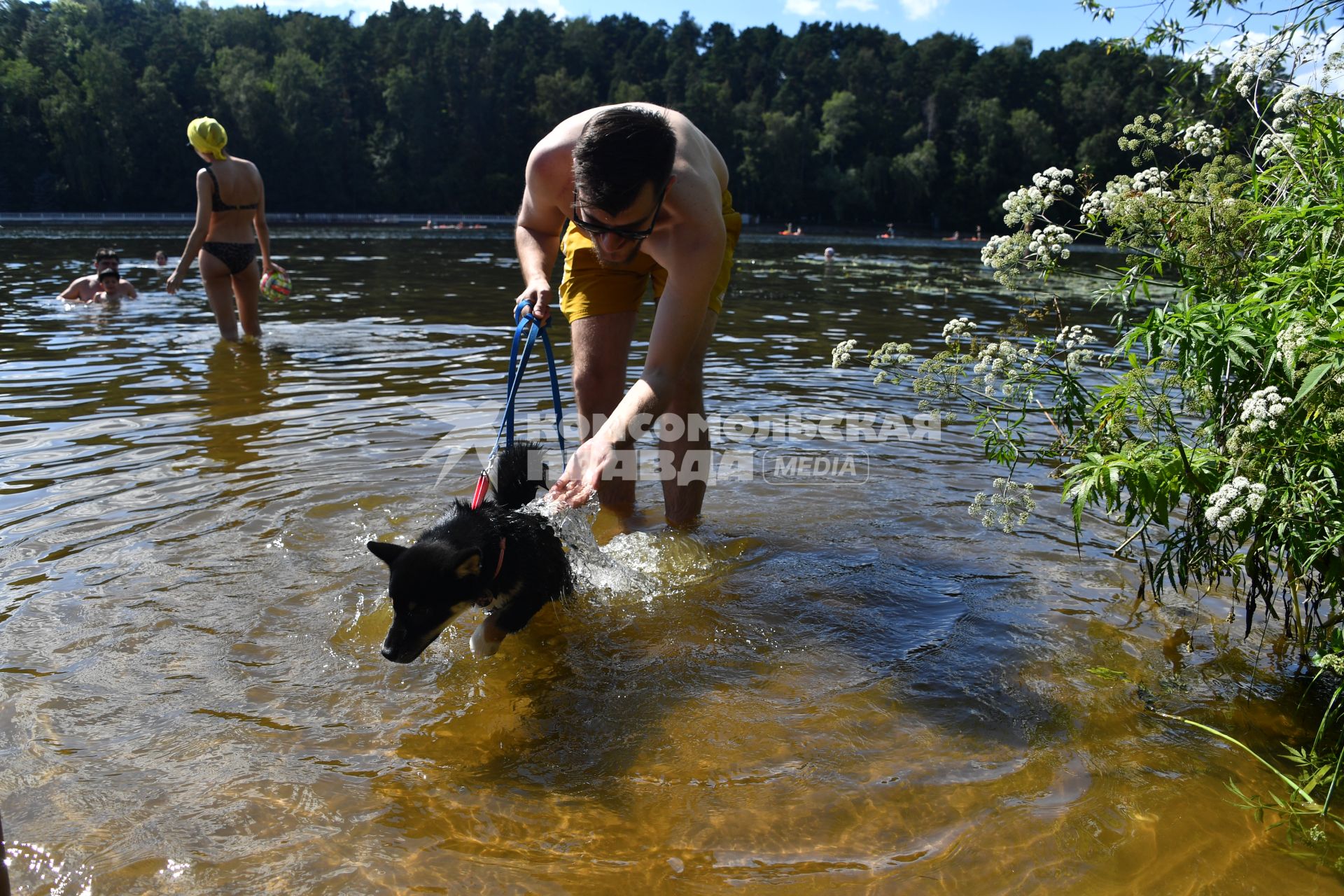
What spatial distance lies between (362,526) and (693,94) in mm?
117942

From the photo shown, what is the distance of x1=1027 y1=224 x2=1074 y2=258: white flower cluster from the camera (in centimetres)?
384

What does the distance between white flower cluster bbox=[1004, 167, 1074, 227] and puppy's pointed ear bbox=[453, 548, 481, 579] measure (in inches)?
108

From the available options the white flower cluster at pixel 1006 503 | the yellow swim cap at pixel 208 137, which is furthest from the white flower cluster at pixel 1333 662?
the yellow swim cap at pixel 208 137

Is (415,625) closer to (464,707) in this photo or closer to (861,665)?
(464,707)

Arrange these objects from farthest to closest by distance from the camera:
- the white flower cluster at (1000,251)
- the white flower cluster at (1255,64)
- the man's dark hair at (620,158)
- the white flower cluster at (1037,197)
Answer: the white flower cluster at (1000,251)
the white flower cluster at (1037,197)
the white flower cluster at (1255,64)
the man's dark hair at (620,158)

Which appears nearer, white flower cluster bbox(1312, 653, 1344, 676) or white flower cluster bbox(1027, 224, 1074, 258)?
white flower cluster bbox(1312, 653, 1344, 676)

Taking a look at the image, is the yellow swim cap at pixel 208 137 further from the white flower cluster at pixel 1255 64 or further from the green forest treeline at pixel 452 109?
the green forest treeline at pixel 452 109

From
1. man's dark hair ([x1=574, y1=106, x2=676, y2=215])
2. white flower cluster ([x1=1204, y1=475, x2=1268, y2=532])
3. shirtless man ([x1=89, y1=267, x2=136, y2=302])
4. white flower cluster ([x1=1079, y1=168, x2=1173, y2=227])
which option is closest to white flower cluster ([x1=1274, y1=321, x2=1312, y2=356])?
white flower cluster ([x1=1204, y1=475, x2=1268, y2=532])

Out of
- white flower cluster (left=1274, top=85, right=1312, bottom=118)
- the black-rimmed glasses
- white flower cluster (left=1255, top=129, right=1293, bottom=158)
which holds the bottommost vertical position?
the black-rimmed glasses

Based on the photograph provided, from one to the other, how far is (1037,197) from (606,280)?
206cm

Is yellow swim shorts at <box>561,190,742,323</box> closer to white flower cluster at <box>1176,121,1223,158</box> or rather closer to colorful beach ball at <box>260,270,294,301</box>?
white flower cluster at <box>1176,121,1223,158</box>

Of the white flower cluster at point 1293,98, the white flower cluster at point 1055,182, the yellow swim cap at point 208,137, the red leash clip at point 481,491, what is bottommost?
the red leash clip at point 481,491

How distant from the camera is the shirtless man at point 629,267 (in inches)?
117

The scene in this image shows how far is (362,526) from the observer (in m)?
4.90
